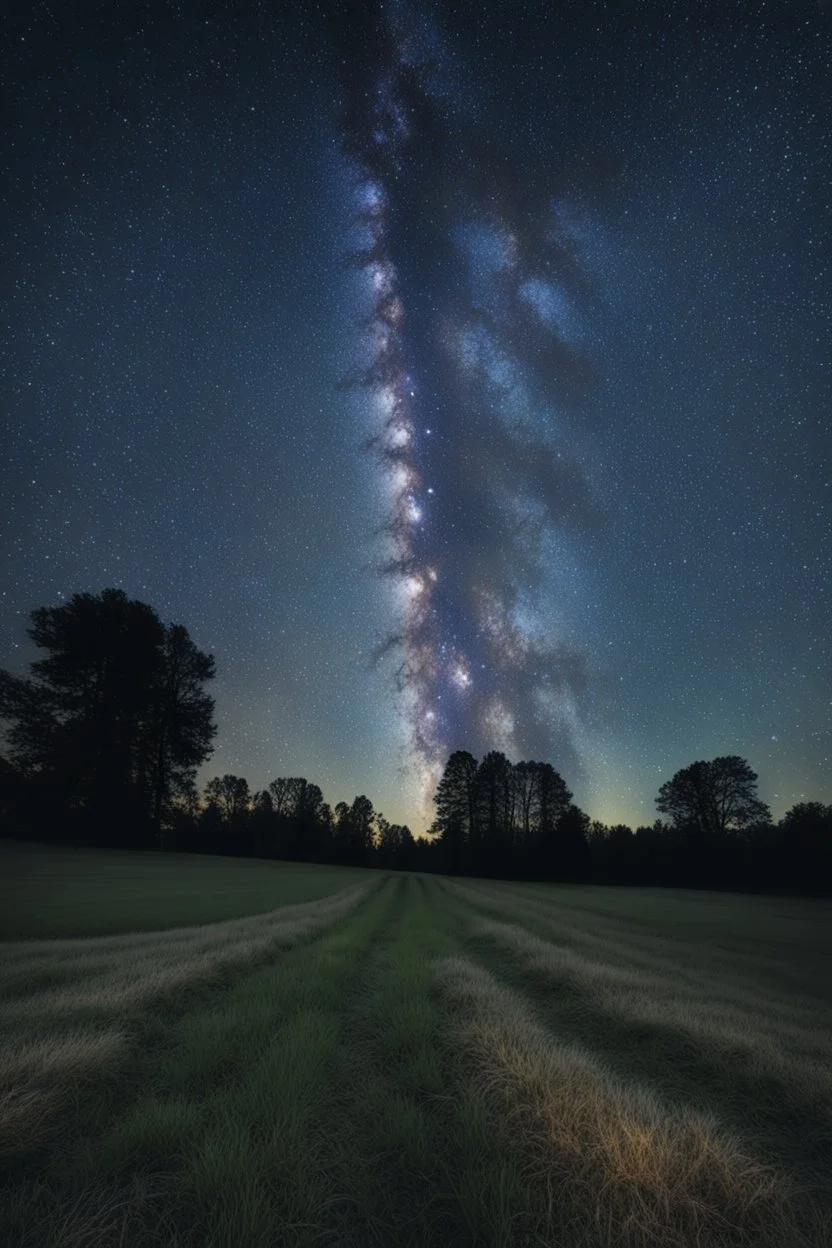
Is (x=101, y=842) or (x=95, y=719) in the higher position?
(x=95, y=719)

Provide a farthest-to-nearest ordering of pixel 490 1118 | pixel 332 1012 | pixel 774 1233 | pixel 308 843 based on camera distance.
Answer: pixel 308 843 → pixel 332 1012 → pixel 490 1118 → pixel 774 1233

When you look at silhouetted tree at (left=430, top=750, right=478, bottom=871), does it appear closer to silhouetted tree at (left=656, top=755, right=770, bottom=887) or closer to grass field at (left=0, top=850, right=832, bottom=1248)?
silhouetted tree at (left=656, top=755, right=770, bottom=887)

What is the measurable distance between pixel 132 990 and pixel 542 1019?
4.64m

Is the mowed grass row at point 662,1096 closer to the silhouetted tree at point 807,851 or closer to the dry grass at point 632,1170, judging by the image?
the dry grass at point 632,1170

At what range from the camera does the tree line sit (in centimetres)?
3984

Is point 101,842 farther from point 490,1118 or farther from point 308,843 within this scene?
point 490,1118

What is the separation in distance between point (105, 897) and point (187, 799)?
39.3 metres

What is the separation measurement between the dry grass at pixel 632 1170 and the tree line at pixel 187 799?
159ft

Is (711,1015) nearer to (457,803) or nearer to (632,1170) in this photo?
(632,1170)

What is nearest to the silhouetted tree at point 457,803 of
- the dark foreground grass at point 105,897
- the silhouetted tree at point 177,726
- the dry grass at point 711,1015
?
the silhouetted tree at point 177,726

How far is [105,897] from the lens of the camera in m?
15.7

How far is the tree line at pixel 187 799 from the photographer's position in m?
39.8

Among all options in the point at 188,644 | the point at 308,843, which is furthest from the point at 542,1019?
the point at 308,843

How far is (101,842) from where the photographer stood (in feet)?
134
